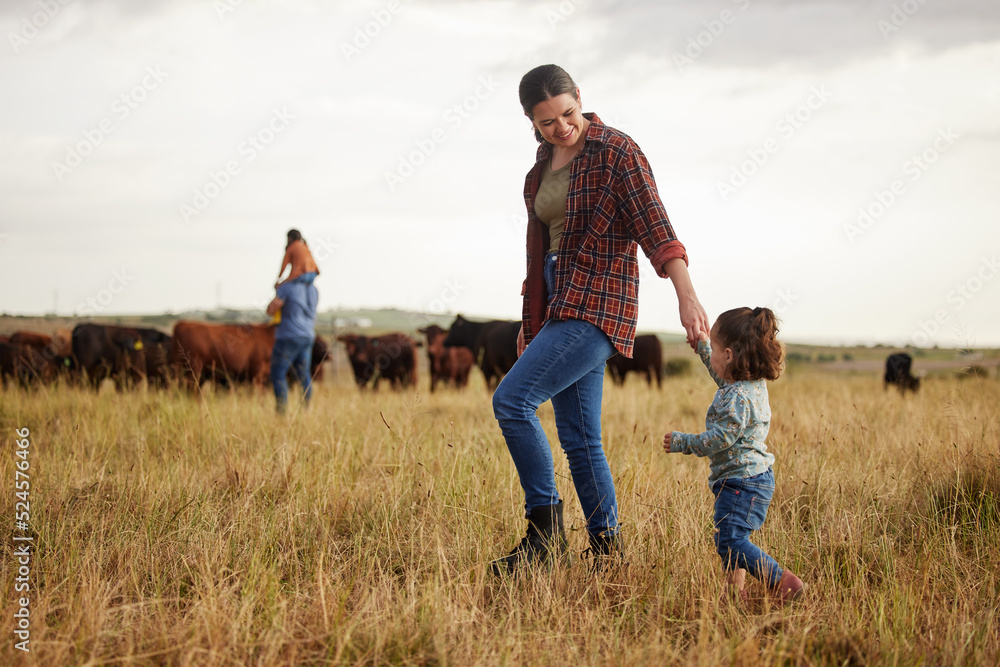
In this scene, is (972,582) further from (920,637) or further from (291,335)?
(291,335)

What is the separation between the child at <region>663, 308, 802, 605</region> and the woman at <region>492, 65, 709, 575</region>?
230 millimetres

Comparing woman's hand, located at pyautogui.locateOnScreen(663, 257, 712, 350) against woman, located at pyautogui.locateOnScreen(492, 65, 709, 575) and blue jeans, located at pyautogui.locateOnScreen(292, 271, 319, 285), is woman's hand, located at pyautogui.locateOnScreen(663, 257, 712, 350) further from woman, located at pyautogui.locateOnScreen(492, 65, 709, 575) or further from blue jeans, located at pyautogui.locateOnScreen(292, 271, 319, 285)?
blue jeans, located at pyautogui.locateOnScreen(292, 271, 319, 285)

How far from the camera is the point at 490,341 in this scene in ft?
49.2

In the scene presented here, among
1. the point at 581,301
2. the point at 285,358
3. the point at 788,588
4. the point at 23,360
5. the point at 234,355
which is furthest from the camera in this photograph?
the point at 23,360

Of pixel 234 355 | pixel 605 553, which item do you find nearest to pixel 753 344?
pixel 605 553

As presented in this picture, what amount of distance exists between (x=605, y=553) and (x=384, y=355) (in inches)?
594

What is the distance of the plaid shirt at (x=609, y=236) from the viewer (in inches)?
119

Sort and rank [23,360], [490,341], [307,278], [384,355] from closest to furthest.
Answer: [307,278] → [23,360] → [490,341] → [384,355]

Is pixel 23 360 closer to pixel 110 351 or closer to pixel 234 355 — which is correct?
pixel 110 351

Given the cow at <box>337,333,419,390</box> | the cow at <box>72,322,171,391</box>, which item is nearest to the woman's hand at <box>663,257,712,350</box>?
the cow at <box>72,322,171,391</box>

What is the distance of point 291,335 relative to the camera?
809 cm

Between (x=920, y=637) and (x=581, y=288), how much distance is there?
5.83 feet

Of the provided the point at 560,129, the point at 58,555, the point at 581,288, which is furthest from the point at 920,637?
the point at 58,555

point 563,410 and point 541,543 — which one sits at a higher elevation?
A: point 563,410
